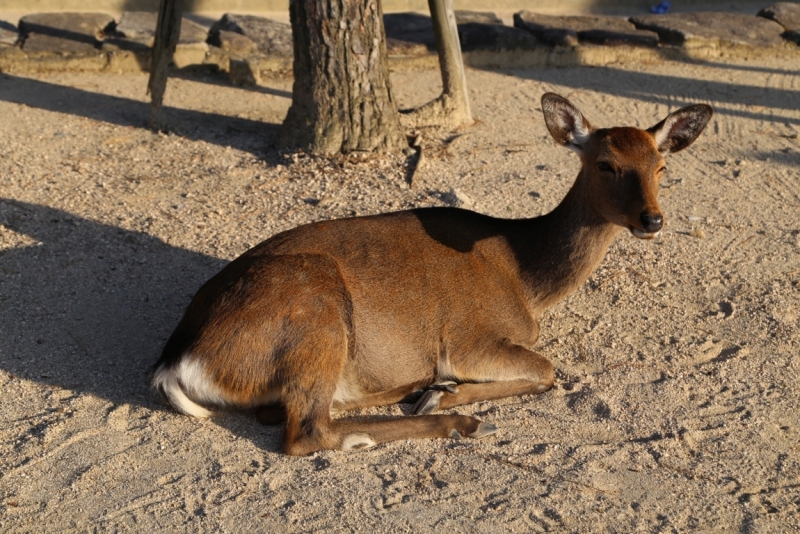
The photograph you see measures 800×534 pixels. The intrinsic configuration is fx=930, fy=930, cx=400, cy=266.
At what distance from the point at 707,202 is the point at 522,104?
2620 millimetres

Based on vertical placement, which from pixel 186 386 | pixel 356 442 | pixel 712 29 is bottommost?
pixel 356 442

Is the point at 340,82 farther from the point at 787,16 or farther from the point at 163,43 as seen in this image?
the point at 787,16

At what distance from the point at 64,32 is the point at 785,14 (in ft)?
29.2

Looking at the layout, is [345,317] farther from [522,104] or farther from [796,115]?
[796,115]

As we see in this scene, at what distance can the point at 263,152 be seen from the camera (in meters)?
8.12

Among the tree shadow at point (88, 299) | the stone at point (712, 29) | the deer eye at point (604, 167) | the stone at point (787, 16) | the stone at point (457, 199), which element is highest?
the stone at point (787, 16)

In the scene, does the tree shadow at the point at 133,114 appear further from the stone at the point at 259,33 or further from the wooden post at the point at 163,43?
the stone at the point at 259,33

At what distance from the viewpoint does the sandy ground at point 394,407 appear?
4199 millimetres

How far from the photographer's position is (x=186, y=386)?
4.60m

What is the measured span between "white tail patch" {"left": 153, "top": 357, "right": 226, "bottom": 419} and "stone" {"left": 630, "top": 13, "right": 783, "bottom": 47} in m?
8.60

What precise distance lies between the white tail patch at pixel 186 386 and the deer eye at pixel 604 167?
2440 mm

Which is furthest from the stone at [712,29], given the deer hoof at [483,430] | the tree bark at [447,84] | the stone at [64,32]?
the deer hoof at [483,430]

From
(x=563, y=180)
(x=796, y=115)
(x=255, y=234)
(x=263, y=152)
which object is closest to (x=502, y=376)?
(x=255, y=234)

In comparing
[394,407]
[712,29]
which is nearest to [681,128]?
[394,407]
